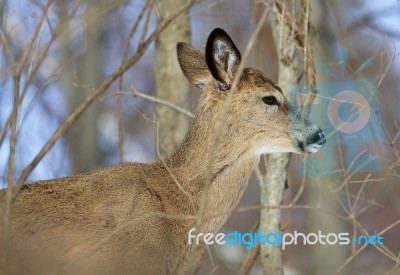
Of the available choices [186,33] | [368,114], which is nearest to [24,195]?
[368,114]

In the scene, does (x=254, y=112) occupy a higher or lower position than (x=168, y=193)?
higher

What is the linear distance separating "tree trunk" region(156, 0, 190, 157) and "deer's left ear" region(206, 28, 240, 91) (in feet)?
8.64

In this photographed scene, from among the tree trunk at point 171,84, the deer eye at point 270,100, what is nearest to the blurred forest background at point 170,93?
the tree trunk at point 171,84

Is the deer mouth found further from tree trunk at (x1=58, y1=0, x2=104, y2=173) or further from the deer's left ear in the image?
tree trunk at (x1=58, y1=0, x2=104, y2=173)

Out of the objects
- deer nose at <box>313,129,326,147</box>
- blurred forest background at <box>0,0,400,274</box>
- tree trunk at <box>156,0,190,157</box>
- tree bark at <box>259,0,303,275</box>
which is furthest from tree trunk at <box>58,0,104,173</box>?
deer nose at <box>313,129,326,147</box>

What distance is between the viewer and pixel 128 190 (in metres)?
5.69

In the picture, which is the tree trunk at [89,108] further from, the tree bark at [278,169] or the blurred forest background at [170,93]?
the tree bark at [278,169]

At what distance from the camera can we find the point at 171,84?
9.03 meters

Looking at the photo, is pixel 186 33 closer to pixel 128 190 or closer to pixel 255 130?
pixel 255 130

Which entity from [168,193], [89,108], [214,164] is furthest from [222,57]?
[89,108]

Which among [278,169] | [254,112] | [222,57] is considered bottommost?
[278,169]

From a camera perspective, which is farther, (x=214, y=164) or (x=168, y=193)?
(x=214, y=164)

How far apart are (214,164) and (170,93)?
3.05 meters

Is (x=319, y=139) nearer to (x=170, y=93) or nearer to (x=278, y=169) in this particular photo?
(x=278, y=169)
